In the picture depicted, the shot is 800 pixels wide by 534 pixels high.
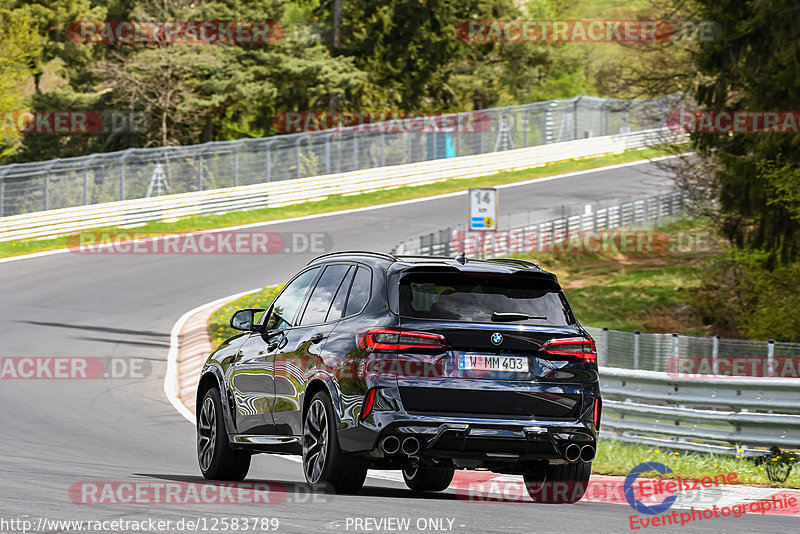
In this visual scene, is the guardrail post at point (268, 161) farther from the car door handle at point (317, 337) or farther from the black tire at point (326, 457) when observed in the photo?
the black tire at point (326, 457)

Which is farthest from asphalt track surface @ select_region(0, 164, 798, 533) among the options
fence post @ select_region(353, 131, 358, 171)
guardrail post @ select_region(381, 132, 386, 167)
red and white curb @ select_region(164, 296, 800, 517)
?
guardrail post @ select_region(381, 132, 386, 167)

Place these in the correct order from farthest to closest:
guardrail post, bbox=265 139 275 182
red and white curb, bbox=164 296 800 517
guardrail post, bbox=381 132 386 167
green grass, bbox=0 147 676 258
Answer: guardrail post, bbox=381 132 386 167 < guardrail post, bbox=265 139 275 182 < green grass, bbox=0 147 676 258 < red and white curb, bbox=164 296 800 517

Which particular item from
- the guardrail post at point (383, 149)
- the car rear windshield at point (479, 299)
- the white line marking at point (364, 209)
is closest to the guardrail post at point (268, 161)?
the white line marking at point (364, 209)

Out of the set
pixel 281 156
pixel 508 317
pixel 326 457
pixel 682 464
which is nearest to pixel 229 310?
pixel 682 464

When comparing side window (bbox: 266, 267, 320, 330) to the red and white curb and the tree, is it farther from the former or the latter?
the tree

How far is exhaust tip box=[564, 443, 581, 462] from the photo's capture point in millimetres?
8383

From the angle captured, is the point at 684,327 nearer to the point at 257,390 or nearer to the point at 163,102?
the point at 257,390

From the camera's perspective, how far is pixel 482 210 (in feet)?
75.2

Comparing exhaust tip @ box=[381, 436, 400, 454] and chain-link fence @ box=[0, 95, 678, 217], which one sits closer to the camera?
exhaust tip @ box=[381, 436, 400, 454]

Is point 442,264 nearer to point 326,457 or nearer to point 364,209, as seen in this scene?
point 326,457

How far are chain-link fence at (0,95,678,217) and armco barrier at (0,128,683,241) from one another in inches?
35.2

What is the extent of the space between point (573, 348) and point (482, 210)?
47.7 feet

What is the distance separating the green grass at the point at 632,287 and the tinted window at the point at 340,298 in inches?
907

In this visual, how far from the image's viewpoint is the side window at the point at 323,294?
29.8ft
